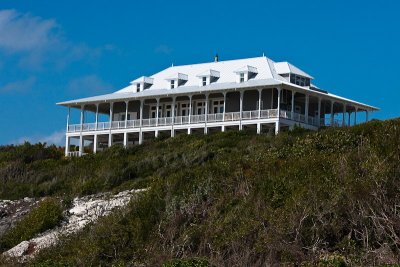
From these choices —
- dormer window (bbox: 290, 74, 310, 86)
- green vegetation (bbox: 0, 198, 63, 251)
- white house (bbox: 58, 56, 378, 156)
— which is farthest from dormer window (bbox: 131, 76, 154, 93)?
green vegetation (bbox: 0, 198, 63, 251)

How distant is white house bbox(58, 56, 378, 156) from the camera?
171 feet

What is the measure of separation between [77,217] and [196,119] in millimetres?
26644

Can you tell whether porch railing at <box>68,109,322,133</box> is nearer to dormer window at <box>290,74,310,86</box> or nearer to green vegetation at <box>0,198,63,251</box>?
dormer window at <box>290,74,310,86</box>

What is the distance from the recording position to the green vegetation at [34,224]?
27.1 meters

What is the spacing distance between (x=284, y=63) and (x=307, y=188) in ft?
113

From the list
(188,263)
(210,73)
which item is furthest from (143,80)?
(188,263)

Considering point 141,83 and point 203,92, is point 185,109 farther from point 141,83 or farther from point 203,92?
point 141,83

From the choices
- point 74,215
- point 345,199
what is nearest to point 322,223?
point 345,199

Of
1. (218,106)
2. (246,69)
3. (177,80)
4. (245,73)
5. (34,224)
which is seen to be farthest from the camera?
(177,80)

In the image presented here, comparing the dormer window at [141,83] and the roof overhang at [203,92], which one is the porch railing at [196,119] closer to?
the roof overhang at [203,92]

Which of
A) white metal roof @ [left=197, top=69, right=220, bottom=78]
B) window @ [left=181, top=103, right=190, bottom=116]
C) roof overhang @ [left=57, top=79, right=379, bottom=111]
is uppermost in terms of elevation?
white metal roof @ [left=197, top=69, right=220, bottom=78]

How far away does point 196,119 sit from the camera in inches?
2133

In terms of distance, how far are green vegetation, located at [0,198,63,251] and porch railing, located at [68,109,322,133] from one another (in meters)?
24.3

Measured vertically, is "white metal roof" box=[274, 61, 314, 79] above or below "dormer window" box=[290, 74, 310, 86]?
above
